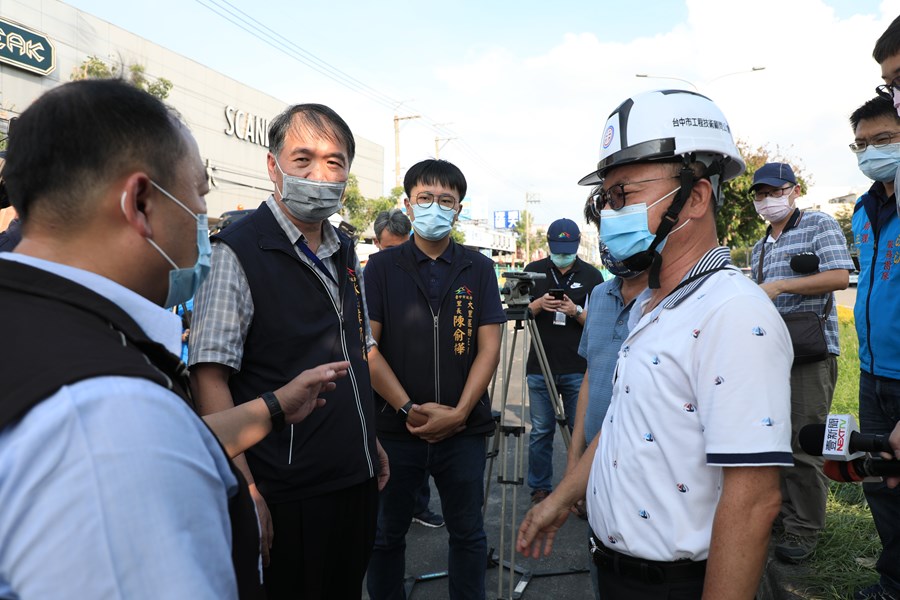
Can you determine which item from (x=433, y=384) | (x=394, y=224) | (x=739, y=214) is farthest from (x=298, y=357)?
(x=739, y=214)

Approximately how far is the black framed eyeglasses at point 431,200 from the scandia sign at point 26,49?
2370 cm

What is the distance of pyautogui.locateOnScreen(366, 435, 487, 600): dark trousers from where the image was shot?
2.88m

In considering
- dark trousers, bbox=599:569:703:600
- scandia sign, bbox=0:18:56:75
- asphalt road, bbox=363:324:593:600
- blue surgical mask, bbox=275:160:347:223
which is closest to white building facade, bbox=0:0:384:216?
scandia sign, bbox=0:18:56:75

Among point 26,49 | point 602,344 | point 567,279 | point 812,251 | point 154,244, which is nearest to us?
point 154,244

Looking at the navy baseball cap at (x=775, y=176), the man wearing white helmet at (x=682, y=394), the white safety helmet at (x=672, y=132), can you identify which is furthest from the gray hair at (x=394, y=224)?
the white safety helmet at (x=672, y=132)

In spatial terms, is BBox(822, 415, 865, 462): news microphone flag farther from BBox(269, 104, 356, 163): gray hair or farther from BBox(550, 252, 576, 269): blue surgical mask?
BBox(550, 252, 576, 269): blue surgical mask

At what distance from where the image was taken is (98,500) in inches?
27.8

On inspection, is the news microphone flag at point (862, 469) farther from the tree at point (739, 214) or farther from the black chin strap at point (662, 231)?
the tree at point (739, 214)

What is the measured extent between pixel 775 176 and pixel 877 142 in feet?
2.86

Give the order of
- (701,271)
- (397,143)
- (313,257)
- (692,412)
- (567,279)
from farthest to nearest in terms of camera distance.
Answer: (397,143) < (567,279) < (313,257) < (701,271) < (692,412)

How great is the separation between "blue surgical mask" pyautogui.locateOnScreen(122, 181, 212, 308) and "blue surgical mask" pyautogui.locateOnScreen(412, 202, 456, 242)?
6.08ft

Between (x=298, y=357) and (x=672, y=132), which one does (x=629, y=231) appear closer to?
(x=672, y=132)

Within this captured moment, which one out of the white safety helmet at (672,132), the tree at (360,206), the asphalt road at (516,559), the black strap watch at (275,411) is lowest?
the asphalt road at (516,559)

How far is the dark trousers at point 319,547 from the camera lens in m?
2.13
